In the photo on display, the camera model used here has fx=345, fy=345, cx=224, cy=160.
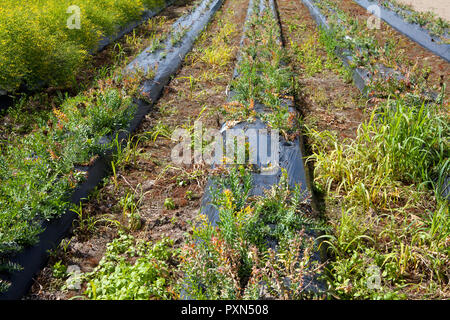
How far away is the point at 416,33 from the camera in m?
7.09

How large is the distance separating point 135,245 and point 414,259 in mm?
2092

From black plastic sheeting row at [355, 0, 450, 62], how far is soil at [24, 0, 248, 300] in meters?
4.03

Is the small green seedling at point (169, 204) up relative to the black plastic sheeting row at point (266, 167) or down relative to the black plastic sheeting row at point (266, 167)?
down

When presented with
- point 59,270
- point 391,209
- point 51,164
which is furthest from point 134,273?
point 391,209

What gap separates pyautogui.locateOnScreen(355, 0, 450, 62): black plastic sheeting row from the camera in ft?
20.0

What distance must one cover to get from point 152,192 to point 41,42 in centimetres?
301

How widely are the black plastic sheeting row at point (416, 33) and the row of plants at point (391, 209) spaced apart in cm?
278

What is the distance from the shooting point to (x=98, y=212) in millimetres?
3137

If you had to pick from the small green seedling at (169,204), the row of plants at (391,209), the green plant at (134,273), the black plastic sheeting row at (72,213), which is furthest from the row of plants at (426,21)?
the green plant at (134,273)

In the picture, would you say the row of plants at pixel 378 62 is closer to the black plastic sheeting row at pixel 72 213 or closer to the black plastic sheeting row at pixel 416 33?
the black plastic sheeting row at pixel 416 33

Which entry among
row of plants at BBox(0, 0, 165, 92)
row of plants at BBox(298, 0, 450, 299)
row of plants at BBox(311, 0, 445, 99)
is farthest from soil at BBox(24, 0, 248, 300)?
row of plants at BBox(311, 0, 445, 99)

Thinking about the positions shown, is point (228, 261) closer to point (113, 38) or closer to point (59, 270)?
point (59, 270)

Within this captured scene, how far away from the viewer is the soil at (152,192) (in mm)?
2688

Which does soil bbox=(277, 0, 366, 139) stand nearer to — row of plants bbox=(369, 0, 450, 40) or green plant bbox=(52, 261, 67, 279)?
row of plants bbox=(369, 0, 450, 40)
